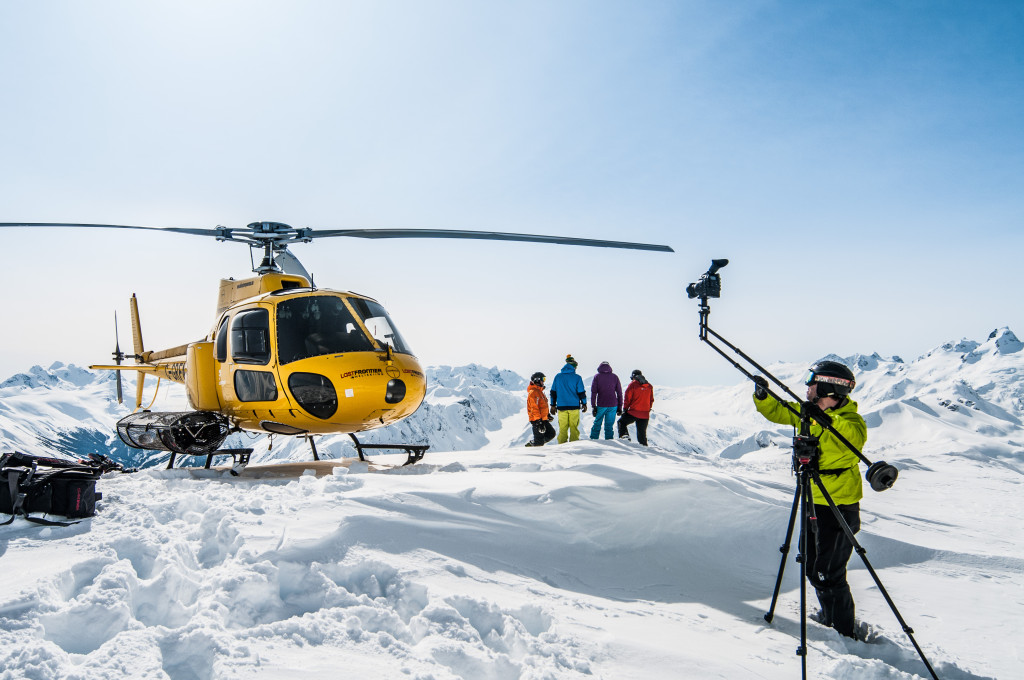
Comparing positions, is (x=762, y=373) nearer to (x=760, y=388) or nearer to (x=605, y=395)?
(x=760, y=388)

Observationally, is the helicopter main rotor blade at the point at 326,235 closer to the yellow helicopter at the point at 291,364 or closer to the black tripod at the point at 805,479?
the yellow helicopter at the point at 291,364

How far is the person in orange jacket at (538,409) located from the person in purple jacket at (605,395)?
3.37ft

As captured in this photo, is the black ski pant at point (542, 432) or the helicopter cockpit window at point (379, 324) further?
the black ski pant at point (542, 432)

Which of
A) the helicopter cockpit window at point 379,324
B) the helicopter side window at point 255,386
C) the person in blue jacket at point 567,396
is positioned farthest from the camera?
the person in blue jacket at point 567,396

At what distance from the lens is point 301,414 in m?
7.64

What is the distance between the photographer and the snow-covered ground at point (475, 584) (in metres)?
2.53

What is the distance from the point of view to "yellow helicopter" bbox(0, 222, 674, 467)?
24.7 ft

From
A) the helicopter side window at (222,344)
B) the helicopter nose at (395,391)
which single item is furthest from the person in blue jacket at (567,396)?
the helicopter side window at (222,344)

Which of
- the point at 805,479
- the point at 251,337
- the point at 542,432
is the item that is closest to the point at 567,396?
the point at 542,432

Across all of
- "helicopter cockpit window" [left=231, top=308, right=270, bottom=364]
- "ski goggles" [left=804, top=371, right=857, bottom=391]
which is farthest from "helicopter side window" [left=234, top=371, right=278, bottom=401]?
"ski goggles" [left=804, top=371, right=857, bottom=391]

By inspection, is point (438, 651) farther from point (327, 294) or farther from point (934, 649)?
point (327, 294)

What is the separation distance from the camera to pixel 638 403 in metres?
11.9

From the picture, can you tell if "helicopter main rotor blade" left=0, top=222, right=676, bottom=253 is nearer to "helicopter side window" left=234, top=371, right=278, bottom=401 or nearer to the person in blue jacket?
"helicopter side window" left=234, top=371, right=278, bottom=401

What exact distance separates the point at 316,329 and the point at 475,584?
5.12 metres
